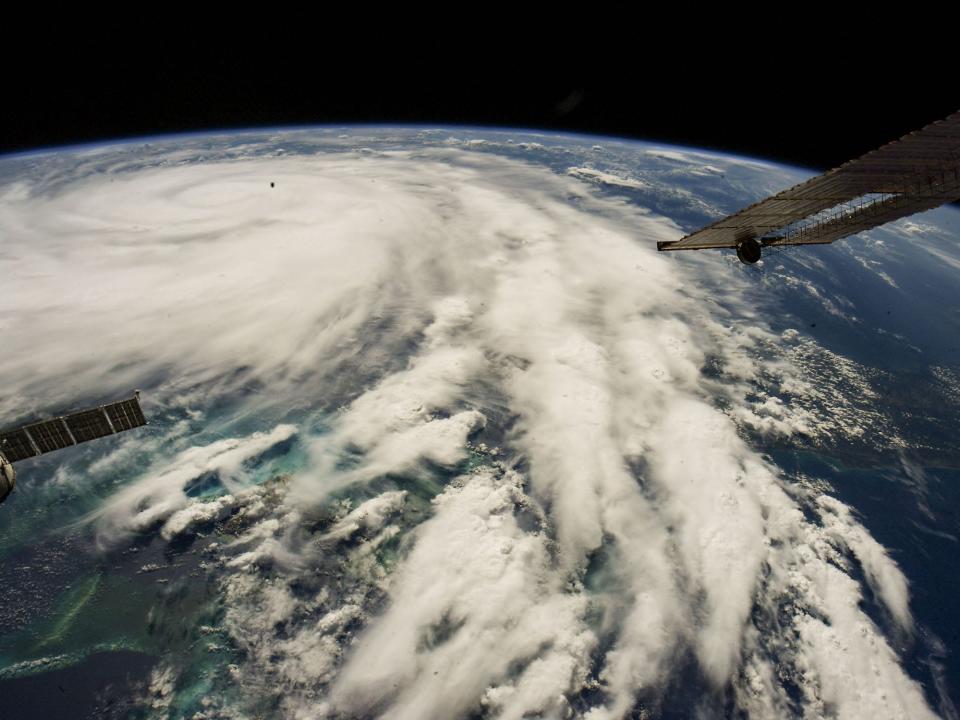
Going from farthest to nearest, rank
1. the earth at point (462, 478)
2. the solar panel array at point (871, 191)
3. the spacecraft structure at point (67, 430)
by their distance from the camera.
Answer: the earth at point (462, 478), the spacecraft structure at point (67, 430), the solar panel array at point (871, 191)

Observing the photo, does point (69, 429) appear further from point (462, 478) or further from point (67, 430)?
point (462, 478)

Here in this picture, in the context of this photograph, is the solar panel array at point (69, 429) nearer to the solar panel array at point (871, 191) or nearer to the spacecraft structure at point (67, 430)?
the spacecraft structure at point (67, 430)

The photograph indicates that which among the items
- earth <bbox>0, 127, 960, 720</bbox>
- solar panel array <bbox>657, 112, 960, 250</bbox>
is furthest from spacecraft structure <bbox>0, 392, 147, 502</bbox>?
earth <bbox>0, 127, 960, 720</bbox>

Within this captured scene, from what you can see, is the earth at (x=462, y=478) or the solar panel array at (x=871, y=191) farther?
the earth at (x=462, y=478)

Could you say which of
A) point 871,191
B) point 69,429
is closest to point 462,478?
point 69,429

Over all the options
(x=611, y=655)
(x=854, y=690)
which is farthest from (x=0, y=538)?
(x=854, y=690)

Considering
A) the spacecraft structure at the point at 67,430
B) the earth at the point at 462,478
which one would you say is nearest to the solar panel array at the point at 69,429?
the spacecraft structure at the point at 67,430
